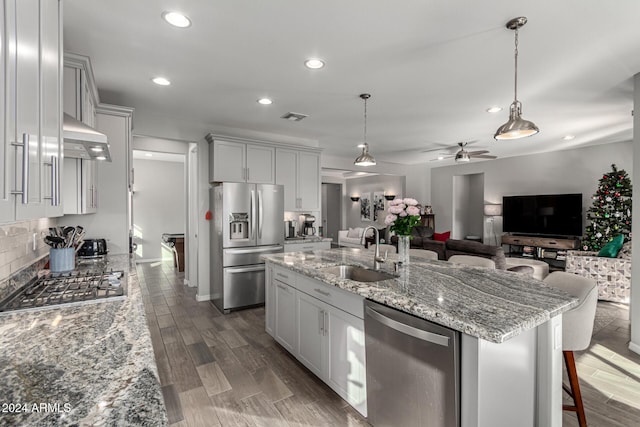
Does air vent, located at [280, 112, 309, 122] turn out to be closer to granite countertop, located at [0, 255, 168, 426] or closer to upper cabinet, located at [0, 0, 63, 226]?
upper cabinet, located at [0, 0, 63, 226]

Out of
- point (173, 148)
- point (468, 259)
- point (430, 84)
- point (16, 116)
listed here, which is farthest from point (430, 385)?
point (173, 148)

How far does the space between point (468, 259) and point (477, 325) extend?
1.72 metres

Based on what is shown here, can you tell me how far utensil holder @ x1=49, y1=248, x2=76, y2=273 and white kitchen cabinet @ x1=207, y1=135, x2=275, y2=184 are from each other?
2244mm

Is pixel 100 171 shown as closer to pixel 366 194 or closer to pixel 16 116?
pixel 16 116

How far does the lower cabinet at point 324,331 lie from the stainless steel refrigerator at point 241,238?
1.34m

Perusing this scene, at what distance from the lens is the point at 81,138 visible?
1632 millimetres

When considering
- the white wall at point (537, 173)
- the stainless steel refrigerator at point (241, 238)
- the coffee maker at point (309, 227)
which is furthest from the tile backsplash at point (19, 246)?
the white wall at point (537, 173)

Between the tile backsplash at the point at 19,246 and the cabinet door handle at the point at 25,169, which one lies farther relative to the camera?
the tile backsplash at the point at 19,246

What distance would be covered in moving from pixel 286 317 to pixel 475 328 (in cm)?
186

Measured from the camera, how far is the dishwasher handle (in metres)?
1.37

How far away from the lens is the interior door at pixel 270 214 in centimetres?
434

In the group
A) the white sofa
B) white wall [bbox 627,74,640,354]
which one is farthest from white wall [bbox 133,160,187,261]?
white wall [bbox 627,74,640,354]

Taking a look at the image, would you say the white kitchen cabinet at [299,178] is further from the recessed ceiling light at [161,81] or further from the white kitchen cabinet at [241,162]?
the recessed ceiling light at [161,81]

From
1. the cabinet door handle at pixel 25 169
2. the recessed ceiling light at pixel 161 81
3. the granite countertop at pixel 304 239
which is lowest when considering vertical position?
the granite countertop at pixel 304 239
